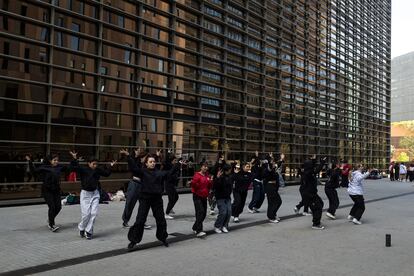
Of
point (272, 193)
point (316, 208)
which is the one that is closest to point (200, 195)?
point (272, 193)

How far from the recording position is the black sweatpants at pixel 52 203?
9531 mm

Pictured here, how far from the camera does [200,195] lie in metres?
9.77

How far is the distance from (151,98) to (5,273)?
46.7 feet

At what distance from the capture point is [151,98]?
65.5ft

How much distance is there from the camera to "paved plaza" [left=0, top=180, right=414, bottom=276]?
21.9 feet

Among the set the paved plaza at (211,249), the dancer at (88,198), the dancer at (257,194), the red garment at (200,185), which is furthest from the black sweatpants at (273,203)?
the dancer at (88,198)

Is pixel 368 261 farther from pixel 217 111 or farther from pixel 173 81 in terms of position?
pixel 217 111

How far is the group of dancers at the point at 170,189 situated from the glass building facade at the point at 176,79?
5694 millimetres

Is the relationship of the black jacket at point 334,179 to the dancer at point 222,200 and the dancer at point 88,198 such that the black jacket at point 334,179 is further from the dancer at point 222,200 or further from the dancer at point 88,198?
the dancer at point 88,198

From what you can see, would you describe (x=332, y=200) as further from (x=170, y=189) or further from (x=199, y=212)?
(x=199, y=212)

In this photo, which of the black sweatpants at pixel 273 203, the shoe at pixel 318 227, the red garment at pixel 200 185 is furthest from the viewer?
the black sweatpants at pixel 273 203

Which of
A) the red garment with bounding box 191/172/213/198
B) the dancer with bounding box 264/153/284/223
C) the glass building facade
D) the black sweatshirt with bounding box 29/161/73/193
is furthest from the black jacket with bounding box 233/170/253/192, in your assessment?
the glass building facade

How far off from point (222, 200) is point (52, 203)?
12.6 feet

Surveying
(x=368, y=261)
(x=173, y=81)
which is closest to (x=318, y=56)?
(x=173, y=81)
